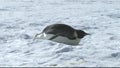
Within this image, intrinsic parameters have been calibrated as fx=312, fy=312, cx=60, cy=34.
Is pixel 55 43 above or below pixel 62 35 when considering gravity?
below

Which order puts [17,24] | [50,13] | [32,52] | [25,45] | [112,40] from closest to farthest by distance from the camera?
1. [32,52]
2. [25,45]
3. [112,40]
4. [17,24]
5. [50,13]

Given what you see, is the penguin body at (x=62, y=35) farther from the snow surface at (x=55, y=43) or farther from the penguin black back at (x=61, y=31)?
the snow surface at (x=55, y=43)

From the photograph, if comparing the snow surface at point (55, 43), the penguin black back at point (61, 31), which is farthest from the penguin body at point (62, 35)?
the snow surface at point (55, 43)

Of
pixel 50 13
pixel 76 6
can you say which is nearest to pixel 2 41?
pixel 50 13

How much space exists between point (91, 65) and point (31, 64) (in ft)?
2.66

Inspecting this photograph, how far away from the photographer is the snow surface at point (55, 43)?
448cm

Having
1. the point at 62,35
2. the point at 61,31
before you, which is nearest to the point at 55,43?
the point at 62,35

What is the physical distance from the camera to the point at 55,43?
5.53 meters

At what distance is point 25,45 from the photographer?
17.8ft

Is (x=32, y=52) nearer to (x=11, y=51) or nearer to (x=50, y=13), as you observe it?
(x=11, y=51)

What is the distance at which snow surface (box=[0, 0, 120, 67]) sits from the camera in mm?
4477

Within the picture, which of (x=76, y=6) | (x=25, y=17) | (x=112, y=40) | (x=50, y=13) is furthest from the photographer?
(x=76, y=6)

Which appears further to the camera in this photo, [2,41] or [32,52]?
[2,41]

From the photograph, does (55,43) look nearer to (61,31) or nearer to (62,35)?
(62,35)
